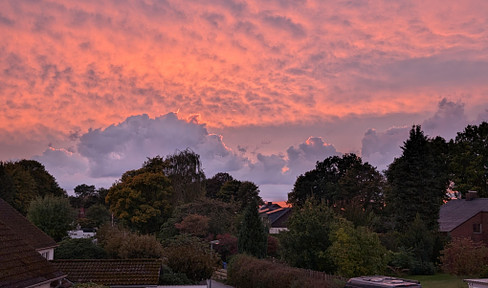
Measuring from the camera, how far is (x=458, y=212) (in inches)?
2203

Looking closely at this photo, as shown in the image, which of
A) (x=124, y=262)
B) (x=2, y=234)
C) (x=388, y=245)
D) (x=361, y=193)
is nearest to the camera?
(x=2, y=234)

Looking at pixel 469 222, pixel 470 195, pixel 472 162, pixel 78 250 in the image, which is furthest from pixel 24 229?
pixel 472 162

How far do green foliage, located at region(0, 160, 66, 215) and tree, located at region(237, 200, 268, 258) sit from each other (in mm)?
28219

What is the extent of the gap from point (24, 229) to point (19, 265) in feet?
51.7

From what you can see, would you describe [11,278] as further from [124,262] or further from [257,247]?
[257,247]

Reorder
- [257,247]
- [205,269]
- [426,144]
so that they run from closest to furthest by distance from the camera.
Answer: [205,269] < [257,247] < [426,144]

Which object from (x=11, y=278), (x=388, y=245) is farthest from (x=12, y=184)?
(x=11, y=278)

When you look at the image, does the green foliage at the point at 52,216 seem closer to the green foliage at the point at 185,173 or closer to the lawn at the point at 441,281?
the green foliage at the point at 185,173

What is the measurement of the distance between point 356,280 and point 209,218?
117ft

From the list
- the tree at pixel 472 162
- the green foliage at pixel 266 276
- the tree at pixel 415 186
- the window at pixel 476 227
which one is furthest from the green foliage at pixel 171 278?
the tree at pixel 472 162

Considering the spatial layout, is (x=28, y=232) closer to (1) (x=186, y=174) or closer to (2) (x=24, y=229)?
(2) (x=24, y=229)

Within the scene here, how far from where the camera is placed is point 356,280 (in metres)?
18.0

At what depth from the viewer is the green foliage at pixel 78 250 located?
34.2m

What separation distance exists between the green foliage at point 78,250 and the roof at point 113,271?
6.84 metres
